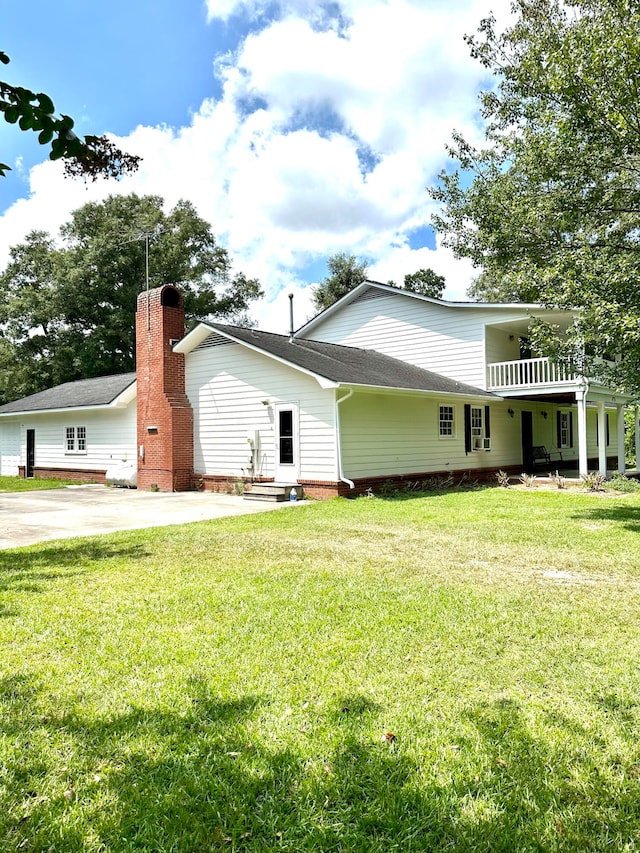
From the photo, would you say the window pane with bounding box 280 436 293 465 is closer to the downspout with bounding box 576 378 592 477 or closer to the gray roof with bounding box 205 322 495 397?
the gray roof with bounding box 205 322 495 397

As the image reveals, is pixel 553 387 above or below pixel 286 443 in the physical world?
above

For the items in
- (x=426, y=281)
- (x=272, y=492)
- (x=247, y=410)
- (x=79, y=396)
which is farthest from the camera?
(x=426, y=281)

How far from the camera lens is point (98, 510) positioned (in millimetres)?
12219

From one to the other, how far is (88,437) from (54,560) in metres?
14.9

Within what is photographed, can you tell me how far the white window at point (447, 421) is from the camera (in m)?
17.4

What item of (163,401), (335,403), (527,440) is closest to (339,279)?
(527,440)

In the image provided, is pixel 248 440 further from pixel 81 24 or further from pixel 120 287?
pixel 120 287

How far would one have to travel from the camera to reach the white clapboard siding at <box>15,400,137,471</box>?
63.8ft

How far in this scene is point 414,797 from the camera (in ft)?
7.97

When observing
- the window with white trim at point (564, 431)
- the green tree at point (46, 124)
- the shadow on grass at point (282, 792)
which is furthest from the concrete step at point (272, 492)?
the window with white trim at point (564, 431)

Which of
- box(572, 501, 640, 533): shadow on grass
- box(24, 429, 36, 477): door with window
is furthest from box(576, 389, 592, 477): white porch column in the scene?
box(24, 429, 36, 477): door with window

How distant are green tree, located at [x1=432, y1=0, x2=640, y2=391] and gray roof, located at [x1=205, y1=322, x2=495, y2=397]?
3.80 meters

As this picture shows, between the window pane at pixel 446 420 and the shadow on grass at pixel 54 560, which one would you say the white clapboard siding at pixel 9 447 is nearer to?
the window pane at pixel 446 420

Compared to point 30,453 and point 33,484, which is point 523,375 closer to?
point 33,484
